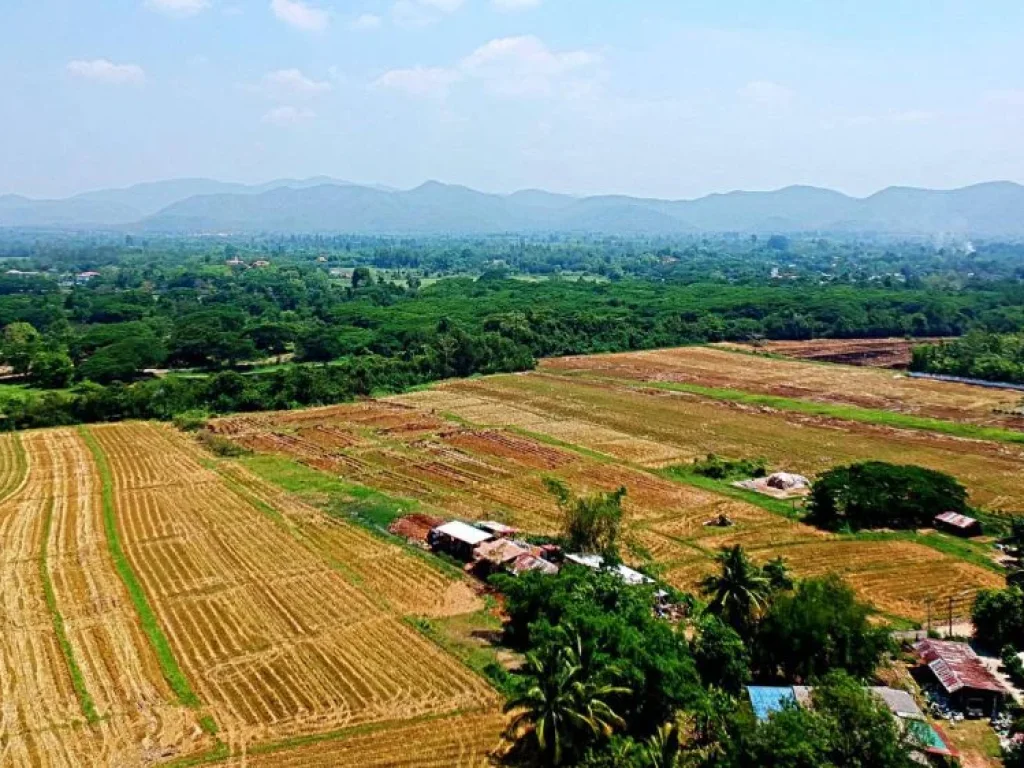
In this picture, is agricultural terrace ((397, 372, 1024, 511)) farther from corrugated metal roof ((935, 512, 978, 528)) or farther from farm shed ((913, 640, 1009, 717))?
farm shed ((913, 640, 1009, 717))

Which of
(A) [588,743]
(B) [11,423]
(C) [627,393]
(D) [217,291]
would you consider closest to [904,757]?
(A) [588,743]

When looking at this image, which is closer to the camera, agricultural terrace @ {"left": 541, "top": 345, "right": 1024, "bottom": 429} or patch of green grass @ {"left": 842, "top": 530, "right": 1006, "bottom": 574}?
patch of green grass @ {"left": 842, "top": 530, "right": 1006, "bottom": 574}

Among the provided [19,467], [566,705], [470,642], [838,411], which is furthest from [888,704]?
[19,467]

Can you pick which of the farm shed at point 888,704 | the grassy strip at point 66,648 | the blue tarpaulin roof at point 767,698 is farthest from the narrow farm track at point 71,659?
the farm shed at point 888,704

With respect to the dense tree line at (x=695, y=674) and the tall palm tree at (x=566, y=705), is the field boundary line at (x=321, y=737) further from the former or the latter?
the tall palm tree at (x=566, y=705)

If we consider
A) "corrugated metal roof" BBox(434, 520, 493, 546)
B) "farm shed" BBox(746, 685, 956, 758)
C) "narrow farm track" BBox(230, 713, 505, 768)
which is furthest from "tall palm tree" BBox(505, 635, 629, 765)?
"corrugated metal roof" BBox(434, 520, 493, 546)
